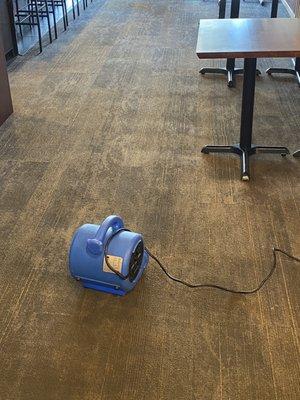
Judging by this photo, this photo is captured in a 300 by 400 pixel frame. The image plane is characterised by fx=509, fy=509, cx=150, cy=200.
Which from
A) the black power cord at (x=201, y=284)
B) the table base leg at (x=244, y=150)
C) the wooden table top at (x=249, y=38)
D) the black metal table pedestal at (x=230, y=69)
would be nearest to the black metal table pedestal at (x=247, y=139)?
the table base leg at (x=244, y=150)

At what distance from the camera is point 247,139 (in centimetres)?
323

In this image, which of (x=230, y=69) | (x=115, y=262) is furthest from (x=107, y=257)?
(x=230, y=69)

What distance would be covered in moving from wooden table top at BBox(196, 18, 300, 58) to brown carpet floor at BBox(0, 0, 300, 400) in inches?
29.4

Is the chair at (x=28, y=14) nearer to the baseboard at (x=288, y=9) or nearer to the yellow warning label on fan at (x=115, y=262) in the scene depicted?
the baseboard at (x=288, y=9)

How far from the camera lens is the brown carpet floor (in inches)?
72.6

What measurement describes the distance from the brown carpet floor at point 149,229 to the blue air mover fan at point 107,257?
9cm

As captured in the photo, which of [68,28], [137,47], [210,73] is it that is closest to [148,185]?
[210,73]

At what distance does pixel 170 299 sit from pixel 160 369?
37cm

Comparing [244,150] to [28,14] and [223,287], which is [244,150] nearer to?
[223,287]

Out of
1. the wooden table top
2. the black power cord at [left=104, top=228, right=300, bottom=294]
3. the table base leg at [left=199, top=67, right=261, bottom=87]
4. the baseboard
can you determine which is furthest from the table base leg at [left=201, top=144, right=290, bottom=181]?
the baseboard

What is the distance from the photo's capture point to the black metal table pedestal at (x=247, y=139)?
Answer: 3035 millimetres

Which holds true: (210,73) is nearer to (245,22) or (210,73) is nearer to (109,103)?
(109,103)

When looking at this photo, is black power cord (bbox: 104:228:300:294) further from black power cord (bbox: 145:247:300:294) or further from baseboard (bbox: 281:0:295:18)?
baseboard (bbox: 281:0:295:18)

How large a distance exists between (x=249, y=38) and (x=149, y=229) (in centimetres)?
123
